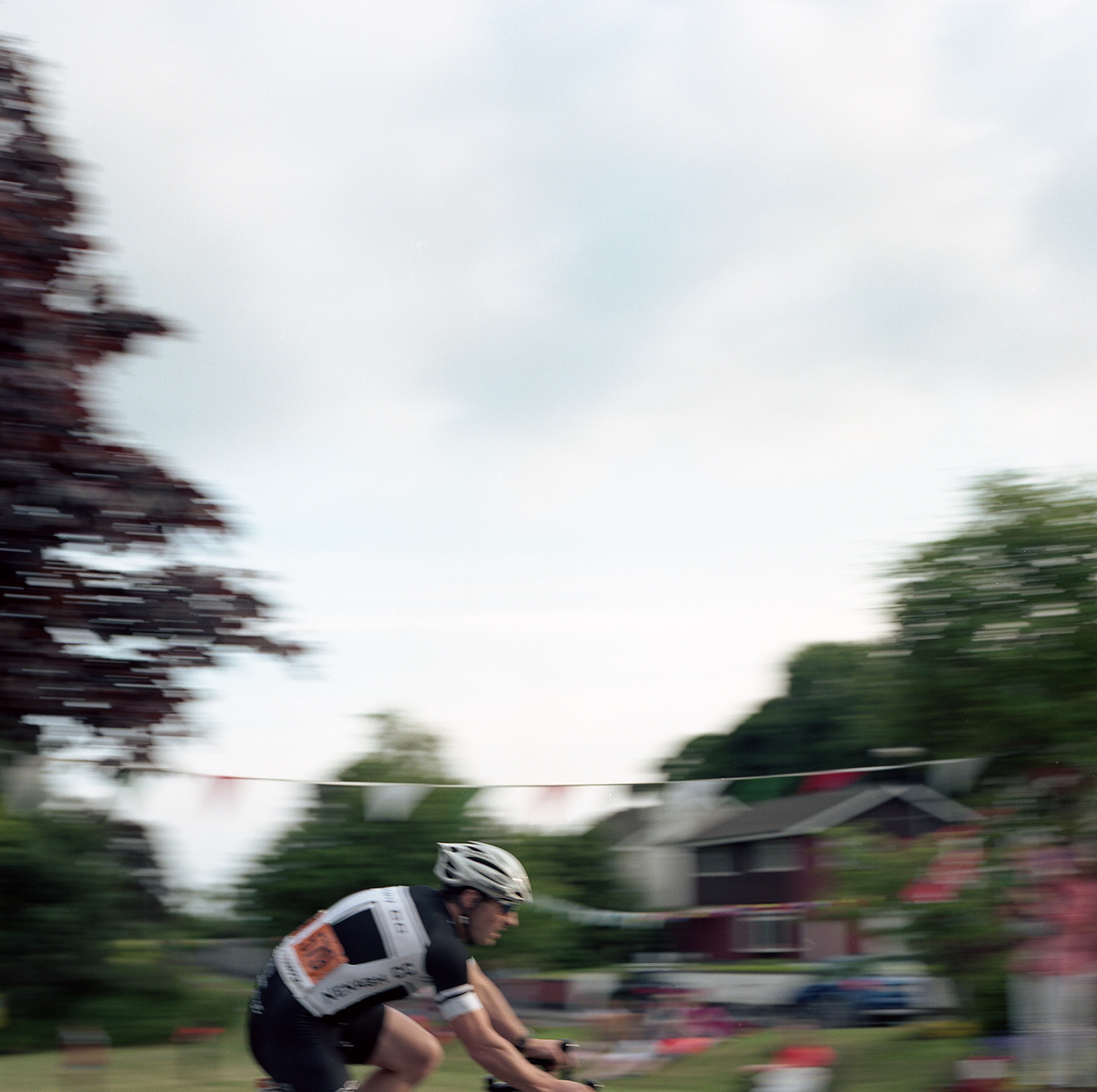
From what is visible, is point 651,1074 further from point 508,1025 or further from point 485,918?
point 485,918

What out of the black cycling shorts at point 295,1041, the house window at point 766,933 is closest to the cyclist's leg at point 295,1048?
the black cycling shorts at point 295,1041

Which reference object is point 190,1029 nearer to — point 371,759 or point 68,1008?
point 68,1008

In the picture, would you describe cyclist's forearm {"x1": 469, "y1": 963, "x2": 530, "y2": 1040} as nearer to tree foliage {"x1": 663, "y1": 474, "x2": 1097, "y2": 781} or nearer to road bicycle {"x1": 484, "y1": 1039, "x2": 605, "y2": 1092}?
road bicycle {"x1": 484, "y1": 1039, "x2": 605, "y2": 1092}

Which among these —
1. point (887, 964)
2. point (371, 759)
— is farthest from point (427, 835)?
point (887, 964)

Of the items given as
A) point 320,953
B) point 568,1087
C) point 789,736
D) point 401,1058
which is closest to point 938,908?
point 401,1058

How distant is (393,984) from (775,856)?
8.11 metres

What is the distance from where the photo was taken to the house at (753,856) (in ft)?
31.2

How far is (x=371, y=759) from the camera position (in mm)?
14281

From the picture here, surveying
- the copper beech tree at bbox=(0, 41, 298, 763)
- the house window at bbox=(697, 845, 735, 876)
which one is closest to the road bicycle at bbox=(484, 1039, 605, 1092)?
the copper beech tree at bbox=(0, 41, 298, 763)

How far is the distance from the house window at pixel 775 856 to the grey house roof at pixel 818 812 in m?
0.10

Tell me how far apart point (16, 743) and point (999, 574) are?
22.0 ft

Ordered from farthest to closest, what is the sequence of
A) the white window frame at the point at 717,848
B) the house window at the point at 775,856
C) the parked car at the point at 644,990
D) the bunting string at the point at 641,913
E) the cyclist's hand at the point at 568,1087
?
the white window frame at the point at 717,848 < the parked car at the point at 644,990 < the bunting string at the point at 641,913 < the house window at the point at 775,856 < the cyclist's hand at the point at 568,1087

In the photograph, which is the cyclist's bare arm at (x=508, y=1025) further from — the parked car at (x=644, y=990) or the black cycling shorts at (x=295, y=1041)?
the parked car at (x=644, y=990)

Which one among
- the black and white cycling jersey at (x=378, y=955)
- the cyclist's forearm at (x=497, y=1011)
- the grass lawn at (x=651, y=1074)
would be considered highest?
the black and white cycling jersey at (x=378, y=955)
